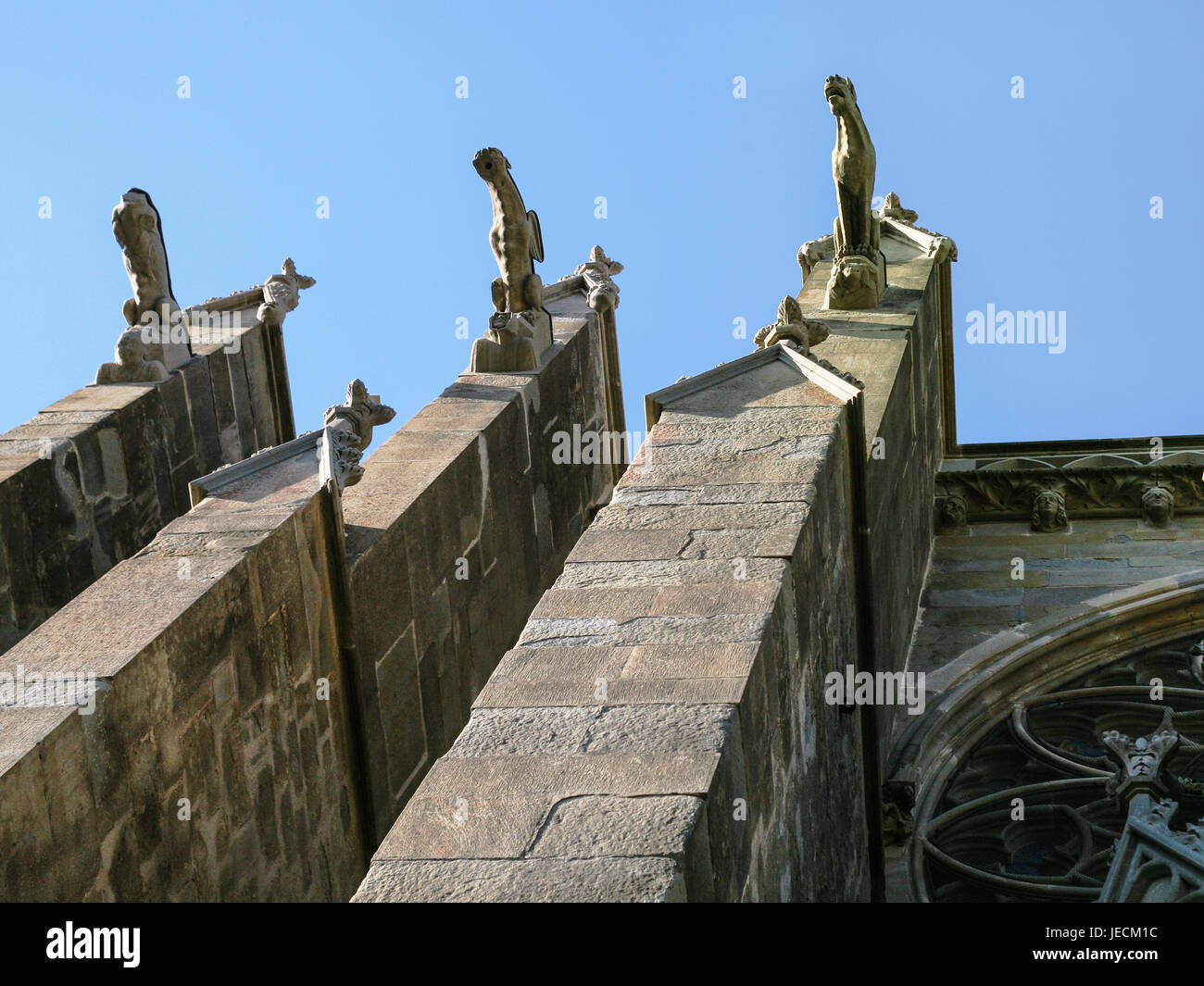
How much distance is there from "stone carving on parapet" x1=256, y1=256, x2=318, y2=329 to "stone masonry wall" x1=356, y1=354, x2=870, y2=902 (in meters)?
5.60

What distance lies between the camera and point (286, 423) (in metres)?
11.9

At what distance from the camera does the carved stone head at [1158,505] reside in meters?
10.1

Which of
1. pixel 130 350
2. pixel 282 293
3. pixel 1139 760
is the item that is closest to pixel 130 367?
pixel 130 350

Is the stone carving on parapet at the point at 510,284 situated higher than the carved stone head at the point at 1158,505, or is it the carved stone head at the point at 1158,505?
the stone carving on parapet at the point at 510,284

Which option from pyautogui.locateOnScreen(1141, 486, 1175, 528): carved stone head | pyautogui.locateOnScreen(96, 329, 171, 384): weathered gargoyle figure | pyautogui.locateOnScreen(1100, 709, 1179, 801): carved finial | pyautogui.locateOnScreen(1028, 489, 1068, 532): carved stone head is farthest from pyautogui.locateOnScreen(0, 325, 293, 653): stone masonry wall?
pyautogui.locateOnScreen(1141, 486, 1175, 528): carved stone head

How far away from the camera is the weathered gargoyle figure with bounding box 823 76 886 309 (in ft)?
32.9

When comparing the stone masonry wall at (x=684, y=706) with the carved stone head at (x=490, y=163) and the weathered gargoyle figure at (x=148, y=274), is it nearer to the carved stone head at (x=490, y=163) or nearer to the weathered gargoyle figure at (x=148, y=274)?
the carved stone head at (x=490, y=163)

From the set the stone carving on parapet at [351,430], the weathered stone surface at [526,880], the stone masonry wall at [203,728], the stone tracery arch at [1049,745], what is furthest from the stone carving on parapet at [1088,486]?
the weathered stone surface at [526,880]

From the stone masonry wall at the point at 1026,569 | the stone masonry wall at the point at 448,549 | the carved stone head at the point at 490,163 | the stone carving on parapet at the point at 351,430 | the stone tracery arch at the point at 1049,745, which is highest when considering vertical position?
the carved stone head at the point at 490,163

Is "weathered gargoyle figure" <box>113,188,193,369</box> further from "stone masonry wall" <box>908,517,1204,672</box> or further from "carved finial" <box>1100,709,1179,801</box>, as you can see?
"carved finial" <box>1100,709,1179,801</box>

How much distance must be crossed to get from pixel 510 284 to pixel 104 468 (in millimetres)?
2327

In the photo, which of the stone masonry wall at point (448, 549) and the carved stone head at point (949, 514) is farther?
the carved stone head at point (949, 514)

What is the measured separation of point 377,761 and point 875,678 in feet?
6.42

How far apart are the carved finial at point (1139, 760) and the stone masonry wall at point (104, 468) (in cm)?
490
